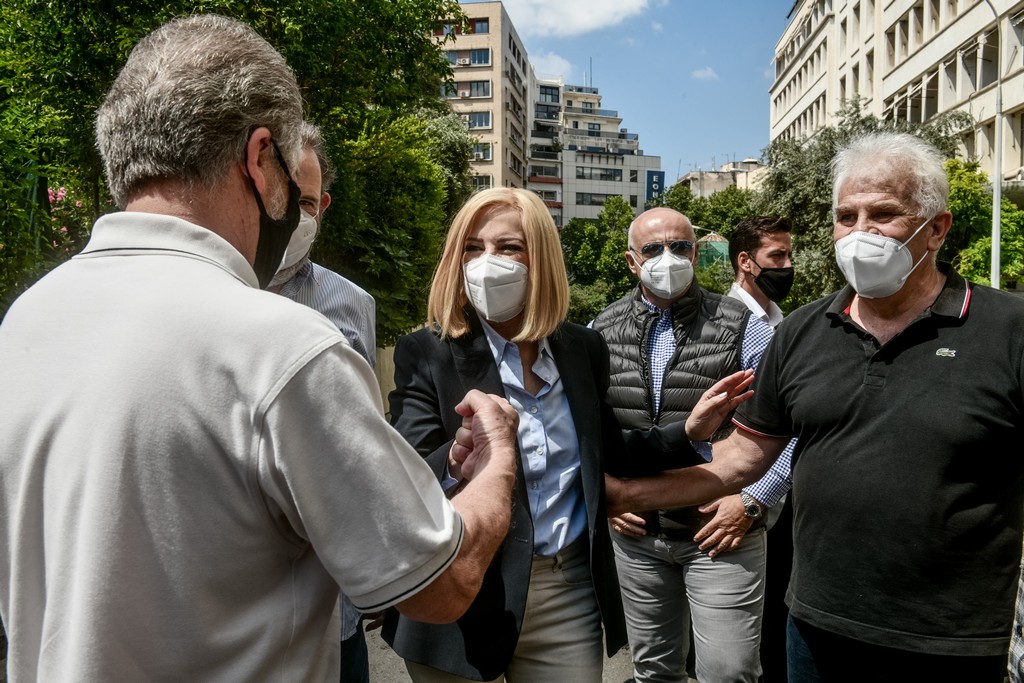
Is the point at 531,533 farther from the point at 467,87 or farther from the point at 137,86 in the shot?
the point at 467,87

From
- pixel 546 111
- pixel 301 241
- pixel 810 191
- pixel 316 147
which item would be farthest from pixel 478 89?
pixel 301 241

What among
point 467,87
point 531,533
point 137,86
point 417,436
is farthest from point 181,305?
point 467,87

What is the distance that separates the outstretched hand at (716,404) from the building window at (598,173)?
4264 inches

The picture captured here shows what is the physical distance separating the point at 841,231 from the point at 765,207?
25984 millimetres

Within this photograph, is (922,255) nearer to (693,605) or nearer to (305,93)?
(693,605)

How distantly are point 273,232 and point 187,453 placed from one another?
19.0 inches

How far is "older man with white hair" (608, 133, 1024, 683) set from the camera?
226 cm

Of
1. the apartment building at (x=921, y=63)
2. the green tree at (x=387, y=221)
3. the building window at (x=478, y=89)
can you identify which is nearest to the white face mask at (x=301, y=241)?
the green tree at (x=387, y=221)

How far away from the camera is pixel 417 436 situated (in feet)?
7.61

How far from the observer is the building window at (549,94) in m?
117

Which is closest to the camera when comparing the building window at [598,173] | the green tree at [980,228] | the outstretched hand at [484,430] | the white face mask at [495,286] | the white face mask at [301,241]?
the outstretched hand at [484,430]

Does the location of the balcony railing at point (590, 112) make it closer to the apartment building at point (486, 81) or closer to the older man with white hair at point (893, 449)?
the apartment building at point (486, 81)

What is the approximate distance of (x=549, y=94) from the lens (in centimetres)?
11762

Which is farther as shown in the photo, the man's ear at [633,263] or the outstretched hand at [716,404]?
the man's ear at [633,263]
